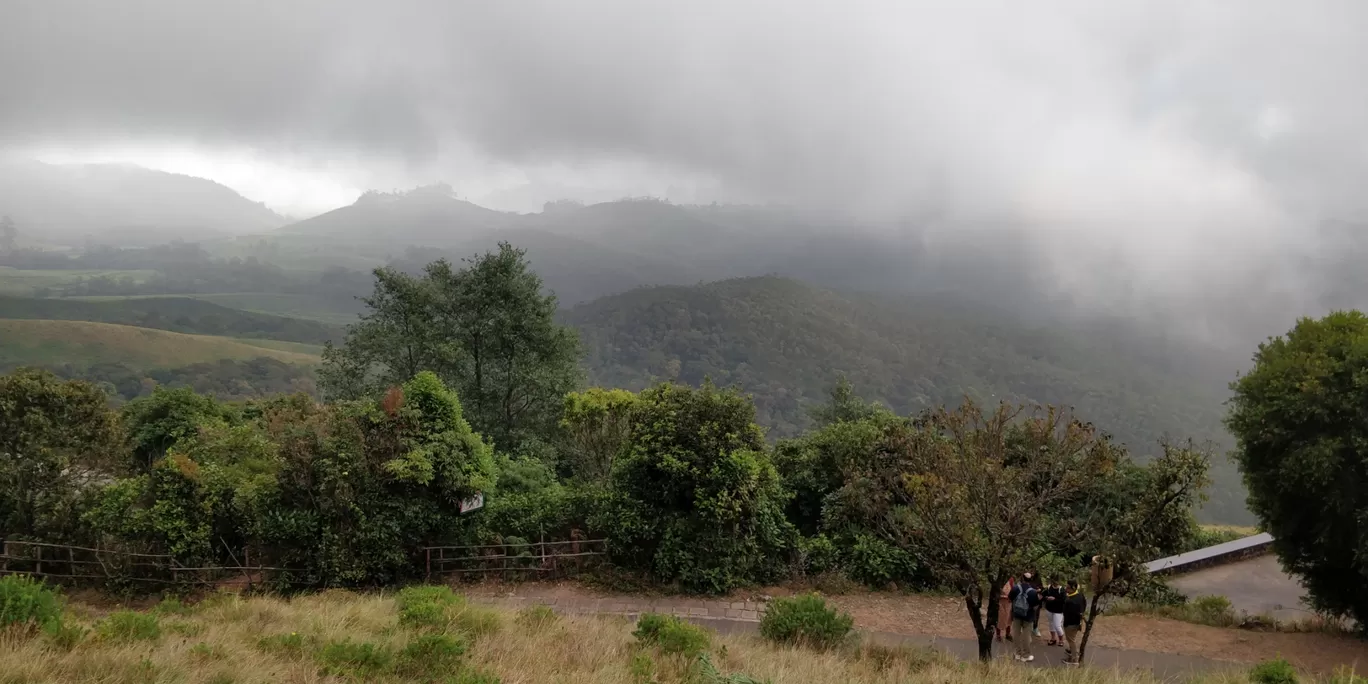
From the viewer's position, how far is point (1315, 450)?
11.4m

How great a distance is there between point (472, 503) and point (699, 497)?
4.47 metres

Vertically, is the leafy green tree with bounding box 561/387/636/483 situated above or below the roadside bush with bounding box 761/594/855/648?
above

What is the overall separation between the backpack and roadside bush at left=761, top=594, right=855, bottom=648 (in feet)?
8.65

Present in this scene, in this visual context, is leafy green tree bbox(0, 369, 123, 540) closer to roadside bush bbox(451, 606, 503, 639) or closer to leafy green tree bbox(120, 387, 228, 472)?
leafy green tree bbox(120, 387, 228, 472)

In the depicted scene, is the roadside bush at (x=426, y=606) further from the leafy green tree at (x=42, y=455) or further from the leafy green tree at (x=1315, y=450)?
the leafy green tree at (x=1315, y=450)

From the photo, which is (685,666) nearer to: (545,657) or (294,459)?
(545,657)

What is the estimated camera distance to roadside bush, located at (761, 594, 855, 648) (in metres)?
9.49

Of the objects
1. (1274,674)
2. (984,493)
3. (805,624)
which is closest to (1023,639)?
(1274,674)

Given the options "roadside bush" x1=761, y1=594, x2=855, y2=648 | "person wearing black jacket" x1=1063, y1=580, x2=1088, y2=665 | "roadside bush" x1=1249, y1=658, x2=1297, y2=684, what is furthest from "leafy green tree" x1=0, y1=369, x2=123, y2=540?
"roadside bush" x1=1249, y1=658, x2=1297, y2=684

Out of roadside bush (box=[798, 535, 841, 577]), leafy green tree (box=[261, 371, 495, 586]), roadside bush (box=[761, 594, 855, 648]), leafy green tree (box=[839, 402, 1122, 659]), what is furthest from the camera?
roadside bush (box=[798, 535, 841, 577])

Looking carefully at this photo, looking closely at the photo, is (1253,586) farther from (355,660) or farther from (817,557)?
(355,660)

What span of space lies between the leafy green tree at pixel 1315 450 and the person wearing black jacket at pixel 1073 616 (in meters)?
5.23

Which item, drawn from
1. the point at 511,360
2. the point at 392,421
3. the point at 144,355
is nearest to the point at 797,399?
the point at 144,355

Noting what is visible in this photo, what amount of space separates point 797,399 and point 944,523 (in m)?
188
